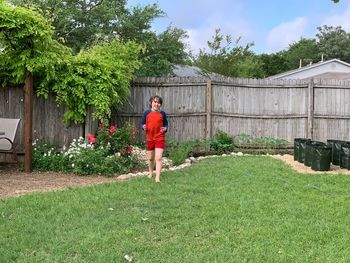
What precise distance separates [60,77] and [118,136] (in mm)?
1688

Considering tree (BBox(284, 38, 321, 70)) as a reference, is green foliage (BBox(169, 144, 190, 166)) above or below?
below

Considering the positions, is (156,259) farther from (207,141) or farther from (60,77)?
(207,141)

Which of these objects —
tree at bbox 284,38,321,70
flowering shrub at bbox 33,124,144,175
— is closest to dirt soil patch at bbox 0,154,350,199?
flowering shrub at bbox 33,124,144,175

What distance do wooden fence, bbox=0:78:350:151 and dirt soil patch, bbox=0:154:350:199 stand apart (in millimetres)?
3509

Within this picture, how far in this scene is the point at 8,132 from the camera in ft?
31.3

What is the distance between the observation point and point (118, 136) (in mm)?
9633

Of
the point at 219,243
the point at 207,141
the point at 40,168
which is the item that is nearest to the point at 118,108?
the point at 207,141

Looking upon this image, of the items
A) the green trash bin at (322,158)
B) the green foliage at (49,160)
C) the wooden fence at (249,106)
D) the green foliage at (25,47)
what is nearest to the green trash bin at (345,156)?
the green trash bin at (322,158)

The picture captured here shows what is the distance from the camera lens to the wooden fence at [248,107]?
1254 cm

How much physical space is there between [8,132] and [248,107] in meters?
6.39

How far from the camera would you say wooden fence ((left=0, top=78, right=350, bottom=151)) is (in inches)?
494

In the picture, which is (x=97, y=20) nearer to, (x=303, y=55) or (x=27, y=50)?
(x=27, y=50)

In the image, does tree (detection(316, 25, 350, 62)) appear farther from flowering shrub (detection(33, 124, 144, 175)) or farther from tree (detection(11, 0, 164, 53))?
flowering shrub (detection(33, 124, 144, 175))

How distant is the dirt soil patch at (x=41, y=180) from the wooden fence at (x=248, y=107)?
3.51m
